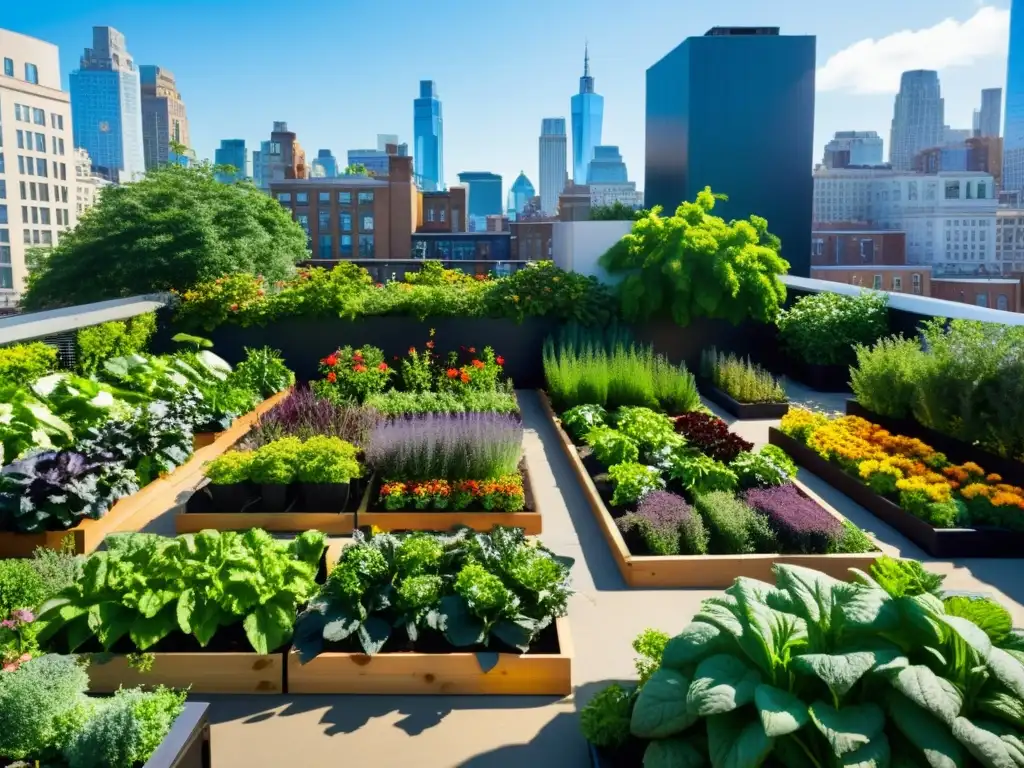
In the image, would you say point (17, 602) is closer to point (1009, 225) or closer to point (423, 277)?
point (423, 277)

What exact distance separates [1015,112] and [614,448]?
12246cm

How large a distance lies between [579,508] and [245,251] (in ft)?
35.7

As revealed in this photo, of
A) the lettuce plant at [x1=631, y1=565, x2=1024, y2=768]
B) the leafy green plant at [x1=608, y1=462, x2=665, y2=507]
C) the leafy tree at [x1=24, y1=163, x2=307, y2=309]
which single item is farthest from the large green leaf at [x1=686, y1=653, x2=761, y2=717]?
the leafy tree at [x1=24, y1=163, x2=307, y2=309]

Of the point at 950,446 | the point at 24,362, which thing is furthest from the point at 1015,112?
the point at 24,362

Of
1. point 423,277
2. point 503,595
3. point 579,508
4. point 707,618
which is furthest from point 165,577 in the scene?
point 423,277

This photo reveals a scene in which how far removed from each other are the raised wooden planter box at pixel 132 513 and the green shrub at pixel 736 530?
10.0ft

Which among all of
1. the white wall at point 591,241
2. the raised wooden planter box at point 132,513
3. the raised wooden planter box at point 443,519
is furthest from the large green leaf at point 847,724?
the white wall at point 591,241

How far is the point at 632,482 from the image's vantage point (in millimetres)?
5188

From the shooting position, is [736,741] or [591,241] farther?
[591,241]

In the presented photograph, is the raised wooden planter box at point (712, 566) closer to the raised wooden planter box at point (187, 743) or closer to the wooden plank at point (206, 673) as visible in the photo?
the wooden plank at point (206, 673)

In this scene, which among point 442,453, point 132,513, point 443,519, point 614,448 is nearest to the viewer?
point 443,519

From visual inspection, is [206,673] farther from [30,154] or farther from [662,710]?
[30,154]

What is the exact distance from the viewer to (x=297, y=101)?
4432 inches

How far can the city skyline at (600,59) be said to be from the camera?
22750 mm
